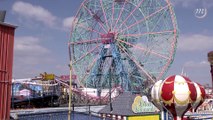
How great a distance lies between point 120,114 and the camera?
68.0 ft

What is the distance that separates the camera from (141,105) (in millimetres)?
21609

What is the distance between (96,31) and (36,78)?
10475 mm

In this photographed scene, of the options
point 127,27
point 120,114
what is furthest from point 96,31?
point 120,114

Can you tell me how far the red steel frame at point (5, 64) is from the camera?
12.9 meters

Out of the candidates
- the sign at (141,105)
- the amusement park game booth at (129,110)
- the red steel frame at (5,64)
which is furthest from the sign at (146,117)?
the red steel frame at (5,64)

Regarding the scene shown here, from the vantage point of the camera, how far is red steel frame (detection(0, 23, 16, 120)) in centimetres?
1292

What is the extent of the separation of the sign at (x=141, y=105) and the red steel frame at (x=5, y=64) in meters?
10.1

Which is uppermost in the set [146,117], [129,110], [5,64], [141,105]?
[5,64]

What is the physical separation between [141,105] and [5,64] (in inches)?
444

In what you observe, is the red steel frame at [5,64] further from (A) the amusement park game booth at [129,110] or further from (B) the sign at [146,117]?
(B) the sign at [146,117]

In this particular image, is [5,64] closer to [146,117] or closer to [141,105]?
[141,105]

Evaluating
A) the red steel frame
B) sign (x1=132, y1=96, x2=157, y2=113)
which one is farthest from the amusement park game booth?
the red steel frame

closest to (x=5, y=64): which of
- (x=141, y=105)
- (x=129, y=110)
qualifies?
(x=129, y=110)

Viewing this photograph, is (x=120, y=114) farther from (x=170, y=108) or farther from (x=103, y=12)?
(x=103, y=12)
